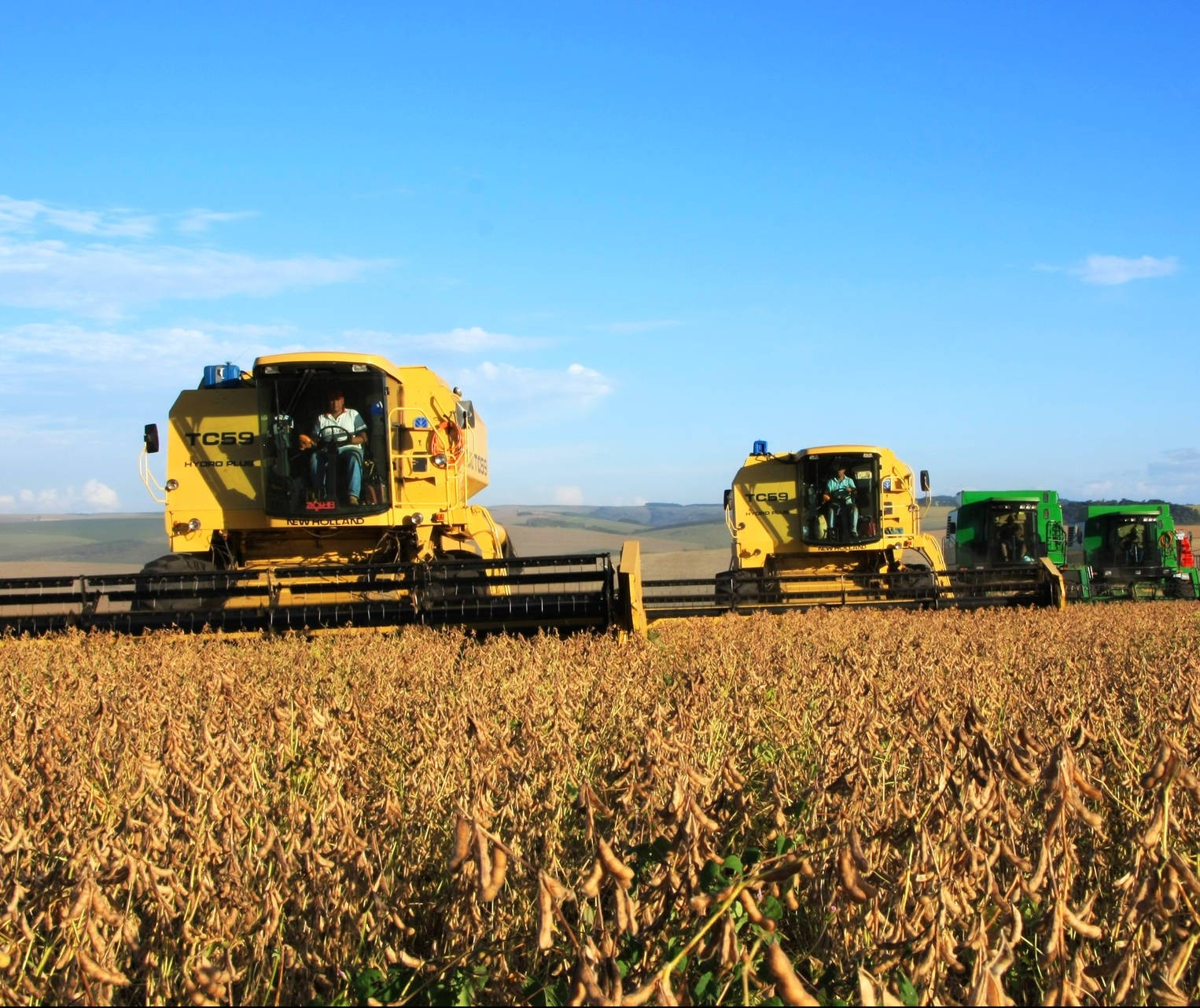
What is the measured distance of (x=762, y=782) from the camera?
3.14m

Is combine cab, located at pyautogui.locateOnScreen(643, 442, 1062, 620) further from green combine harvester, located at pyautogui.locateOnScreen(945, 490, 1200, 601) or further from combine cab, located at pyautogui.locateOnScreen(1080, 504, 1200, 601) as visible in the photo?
combine cab, located at pyautogui.locateOnScreen(1080, 504, 1200, 601)

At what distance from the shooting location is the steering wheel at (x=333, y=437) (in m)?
10.4

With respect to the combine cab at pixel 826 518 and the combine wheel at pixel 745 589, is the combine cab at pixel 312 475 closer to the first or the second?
the combine wheel at pixel 745 589

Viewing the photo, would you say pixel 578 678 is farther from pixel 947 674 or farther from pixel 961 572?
pixel 961 572

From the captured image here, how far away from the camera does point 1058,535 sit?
2302 cm

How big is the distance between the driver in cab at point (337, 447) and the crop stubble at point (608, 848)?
221 inches

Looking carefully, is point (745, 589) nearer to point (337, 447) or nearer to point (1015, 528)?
point (337, 447)

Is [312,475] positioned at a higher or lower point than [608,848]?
higher

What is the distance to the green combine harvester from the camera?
22.8 metres

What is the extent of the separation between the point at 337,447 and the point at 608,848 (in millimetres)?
9373

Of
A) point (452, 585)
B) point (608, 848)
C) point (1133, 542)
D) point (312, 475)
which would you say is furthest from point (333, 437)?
point (1133, 542)

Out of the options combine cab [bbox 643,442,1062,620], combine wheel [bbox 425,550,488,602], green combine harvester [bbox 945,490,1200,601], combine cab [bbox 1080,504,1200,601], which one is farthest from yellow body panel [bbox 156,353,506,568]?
combine cab [bbox 1080,504,1200,601]

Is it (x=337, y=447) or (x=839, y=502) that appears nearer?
(x=337, y=447)

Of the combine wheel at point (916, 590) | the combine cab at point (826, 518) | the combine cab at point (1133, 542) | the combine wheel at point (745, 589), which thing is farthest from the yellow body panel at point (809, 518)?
the combine cab at point (1133, 542)
